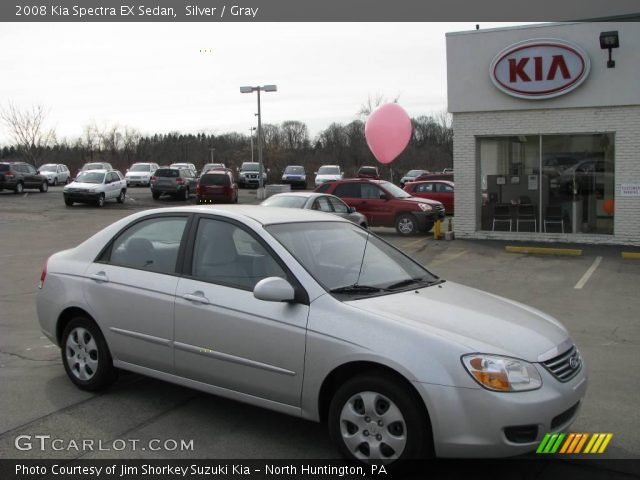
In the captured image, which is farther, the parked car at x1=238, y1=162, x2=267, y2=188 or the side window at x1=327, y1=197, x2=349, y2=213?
the parked car at x1=238, y1=162, x2=267, y2=188

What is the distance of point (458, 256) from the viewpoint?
1489 cm

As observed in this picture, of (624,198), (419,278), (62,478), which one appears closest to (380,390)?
(419,278)

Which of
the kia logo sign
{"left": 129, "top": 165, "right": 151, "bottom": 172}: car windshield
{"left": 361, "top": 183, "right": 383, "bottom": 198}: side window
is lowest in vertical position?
{"left": 361, "top": 183, "right": 383, "bottom": 198}: side window

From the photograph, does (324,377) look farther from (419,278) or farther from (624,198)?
(624,198)

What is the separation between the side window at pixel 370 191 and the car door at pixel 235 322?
588 inches

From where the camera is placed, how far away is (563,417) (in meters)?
3.78

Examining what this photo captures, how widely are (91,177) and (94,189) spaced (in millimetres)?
1639

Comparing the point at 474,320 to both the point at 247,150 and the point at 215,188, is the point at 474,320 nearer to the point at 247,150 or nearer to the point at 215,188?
the point at 215,188

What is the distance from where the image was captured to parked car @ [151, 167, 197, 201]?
108 feet

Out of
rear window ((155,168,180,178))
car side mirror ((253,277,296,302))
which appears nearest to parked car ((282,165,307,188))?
rear window ((155,168,180,178))

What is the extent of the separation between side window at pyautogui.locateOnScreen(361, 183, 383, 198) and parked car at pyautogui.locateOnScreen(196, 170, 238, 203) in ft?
36.5

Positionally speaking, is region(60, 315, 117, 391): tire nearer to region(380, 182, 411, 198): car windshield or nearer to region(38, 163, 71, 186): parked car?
region(380, 182, 411, 198): car windshield

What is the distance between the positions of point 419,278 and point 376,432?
1.54 metres

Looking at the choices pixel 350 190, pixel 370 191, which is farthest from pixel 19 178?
pixel 370 191
